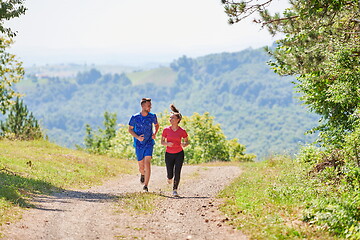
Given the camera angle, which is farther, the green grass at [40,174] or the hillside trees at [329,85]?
the green grass at [40,174]

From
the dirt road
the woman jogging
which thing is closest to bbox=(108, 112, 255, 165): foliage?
the woman jogging

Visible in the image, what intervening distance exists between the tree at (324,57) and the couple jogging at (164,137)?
11.9 ft

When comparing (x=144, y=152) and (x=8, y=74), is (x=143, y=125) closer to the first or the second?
(x=144, y=152)

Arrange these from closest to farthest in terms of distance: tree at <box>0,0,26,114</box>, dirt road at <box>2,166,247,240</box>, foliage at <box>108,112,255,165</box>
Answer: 1. dirt road at <box>2,166,247,240</box>
2. tree at <box>0,0,26,114</box>
3. foliage at <box>108,112,255,165</box>

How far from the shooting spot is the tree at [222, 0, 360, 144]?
44.5 ft

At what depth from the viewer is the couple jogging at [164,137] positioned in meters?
14.2

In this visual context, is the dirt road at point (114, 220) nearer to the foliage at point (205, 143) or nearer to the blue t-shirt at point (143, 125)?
the blue t-shirt at point (143, 125)

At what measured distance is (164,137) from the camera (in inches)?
560

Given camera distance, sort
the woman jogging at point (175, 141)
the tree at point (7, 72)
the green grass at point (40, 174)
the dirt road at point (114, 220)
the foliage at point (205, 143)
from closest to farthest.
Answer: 1. the dirt road at point (114, 220)
2. the green grass at point (40, 174)
3. the woman jogging at point (175, 141)
4. the tree at point (7, 72)
5. the foliage at point (205, 143)

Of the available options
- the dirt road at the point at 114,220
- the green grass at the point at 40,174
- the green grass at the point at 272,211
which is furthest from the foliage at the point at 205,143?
the dirt road at the point at 114,220

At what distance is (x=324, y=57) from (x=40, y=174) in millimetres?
11728

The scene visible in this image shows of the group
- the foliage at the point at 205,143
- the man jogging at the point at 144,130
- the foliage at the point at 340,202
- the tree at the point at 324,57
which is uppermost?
the tree at the point at 324,57

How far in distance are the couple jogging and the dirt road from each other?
1.03m

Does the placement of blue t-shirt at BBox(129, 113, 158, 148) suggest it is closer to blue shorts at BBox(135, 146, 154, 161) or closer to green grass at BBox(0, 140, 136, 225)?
blue shorts at BBox(135, 146, 154, 161)
